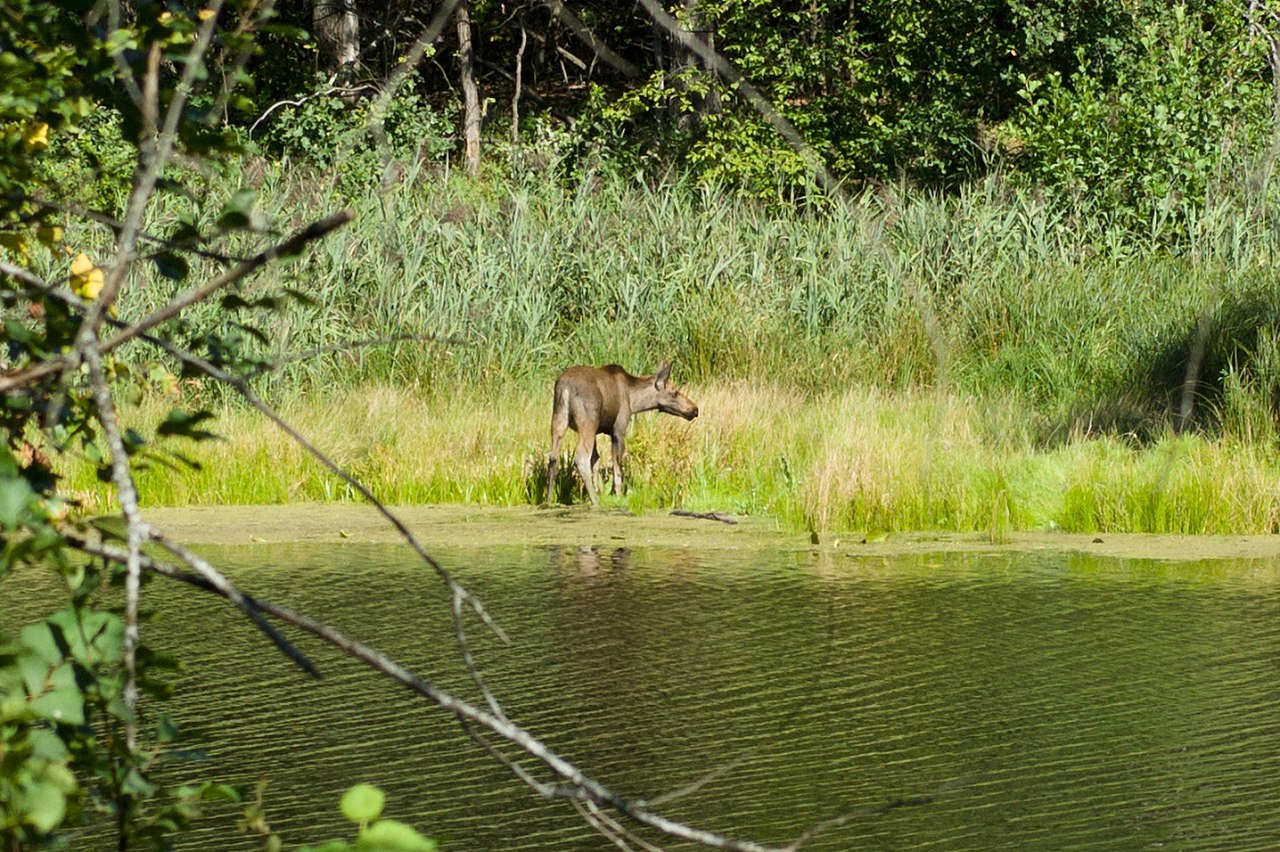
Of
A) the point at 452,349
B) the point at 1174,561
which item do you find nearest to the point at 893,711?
the point at 1174,561

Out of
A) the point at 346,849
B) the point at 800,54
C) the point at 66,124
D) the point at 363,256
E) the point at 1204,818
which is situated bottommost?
the point at 1204,818

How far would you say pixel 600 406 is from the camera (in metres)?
12.4

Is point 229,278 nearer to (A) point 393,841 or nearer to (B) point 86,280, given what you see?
(A) point 393,841

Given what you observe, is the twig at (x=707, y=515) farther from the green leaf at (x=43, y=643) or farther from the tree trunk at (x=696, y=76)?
the tree trunk at (x=696, y=76)

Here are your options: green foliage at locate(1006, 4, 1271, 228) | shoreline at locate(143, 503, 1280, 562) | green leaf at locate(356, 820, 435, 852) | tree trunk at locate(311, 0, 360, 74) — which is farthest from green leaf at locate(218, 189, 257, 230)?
tree trunk at locate(311, 0, 360, 74)

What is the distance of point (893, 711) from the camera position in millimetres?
6824

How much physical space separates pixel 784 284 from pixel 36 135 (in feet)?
42.2

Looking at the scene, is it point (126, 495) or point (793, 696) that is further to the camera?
point (793, 696)

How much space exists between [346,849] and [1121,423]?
1163 centimetres

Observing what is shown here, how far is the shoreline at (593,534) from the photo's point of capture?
34.1ft

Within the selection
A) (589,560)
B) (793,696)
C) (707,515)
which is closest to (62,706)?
(793,696)

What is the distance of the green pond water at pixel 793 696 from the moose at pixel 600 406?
2027 mm

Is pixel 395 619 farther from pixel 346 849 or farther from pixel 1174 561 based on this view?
pixel 346 849

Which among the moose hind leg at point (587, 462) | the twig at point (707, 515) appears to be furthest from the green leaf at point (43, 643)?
the moose hind leg at point (587, 462)
